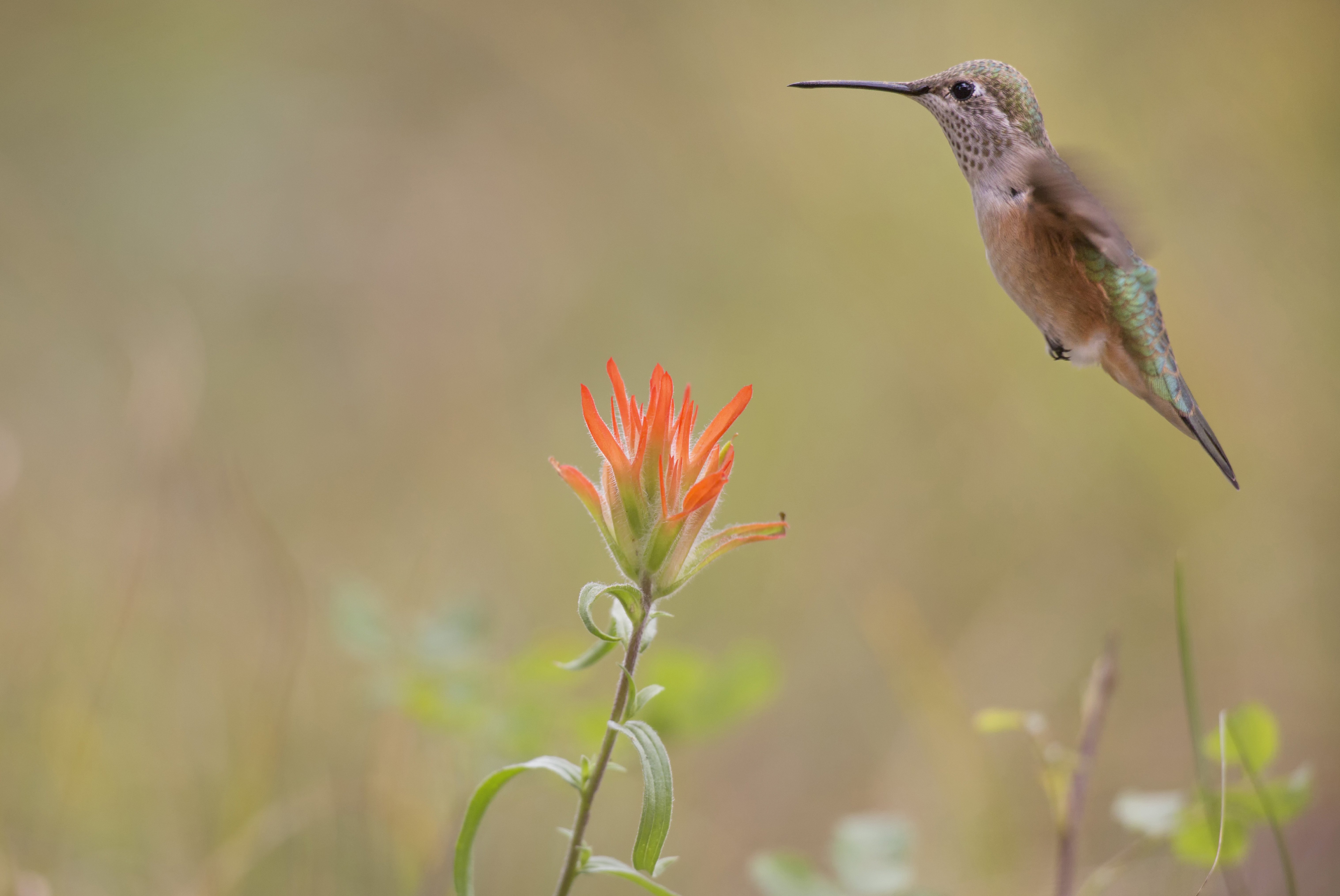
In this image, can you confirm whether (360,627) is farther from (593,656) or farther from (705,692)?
(593,656)

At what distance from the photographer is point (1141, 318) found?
46.9 inches

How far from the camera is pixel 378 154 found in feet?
14.9

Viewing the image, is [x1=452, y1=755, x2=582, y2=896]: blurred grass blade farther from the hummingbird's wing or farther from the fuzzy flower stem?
the hummingbird's wing

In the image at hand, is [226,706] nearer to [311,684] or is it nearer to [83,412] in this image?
[311,684]

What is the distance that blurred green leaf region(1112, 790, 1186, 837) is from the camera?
4.07 feet

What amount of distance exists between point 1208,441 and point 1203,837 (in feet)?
1.81

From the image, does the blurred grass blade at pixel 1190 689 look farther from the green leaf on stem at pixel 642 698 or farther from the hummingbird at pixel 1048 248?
the green leaf on stem at pixel 642 698

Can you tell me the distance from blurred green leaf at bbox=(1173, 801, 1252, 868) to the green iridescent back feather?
1.56 feet

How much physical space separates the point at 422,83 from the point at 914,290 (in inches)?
94.3

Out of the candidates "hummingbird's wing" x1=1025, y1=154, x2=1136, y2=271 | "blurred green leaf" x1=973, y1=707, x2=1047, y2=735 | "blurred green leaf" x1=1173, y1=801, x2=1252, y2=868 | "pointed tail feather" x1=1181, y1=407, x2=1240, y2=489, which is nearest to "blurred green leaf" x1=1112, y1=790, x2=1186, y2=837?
"blurred green leaf" x1=1173, y1=801, x2=1252, y2=868

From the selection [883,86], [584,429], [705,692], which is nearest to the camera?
[883,86]

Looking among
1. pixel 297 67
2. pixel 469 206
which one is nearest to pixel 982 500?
pixel 469 206

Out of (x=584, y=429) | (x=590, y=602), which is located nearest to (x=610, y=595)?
(x=590, y=602)

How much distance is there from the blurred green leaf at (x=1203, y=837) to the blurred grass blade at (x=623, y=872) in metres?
0.74
